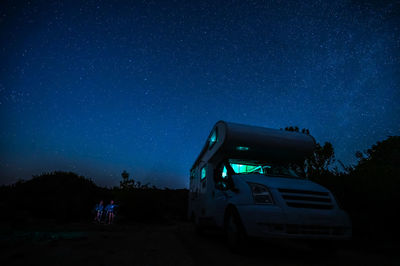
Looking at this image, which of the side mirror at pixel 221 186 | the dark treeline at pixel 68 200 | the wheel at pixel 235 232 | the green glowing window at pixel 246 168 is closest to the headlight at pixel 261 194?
the wheel at pixel 235 232

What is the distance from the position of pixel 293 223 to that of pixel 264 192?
668 mm

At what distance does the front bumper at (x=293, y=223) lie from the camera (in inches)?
135

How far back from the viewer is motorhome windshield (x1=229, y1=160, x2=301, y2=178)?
5246mm

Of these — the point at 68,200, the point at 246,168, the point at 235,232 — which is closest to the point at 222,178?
the point at 246,168

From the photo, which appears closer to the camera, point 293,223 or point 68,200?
point 293,223

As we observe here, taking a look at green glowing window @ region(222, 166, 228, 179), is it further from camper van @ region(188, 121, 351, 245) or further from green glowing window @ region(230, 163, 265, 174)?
green glowing window @ region(230, 163, 265, 174)

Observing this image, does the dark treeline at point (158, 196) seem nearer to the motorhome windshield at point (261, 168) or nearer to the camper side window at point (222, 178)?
the motorhome windshield at point (261, 168)

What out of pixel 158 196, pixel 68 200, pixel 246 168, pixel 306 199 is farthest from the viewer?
pixel 68 200

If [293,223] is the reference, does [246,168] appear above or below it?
above

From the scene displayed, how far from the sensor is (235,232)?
399cm

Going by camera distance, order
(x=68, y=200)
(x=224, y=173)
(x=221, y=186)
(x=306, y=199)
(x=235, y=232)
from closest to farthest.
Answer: (x=306, y=199)
(x=235, y=232)
(x=221, y=186)
(x=224, y=173)
(x=68, y=200)

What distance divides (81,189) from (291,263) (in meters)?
18.4

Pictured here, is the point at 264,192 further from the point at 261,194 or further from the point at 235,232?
the point at 235,232

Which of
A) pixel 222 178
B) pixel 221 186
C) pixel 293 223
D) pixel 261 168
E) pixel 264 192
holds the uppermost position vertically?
pixel 261 168
